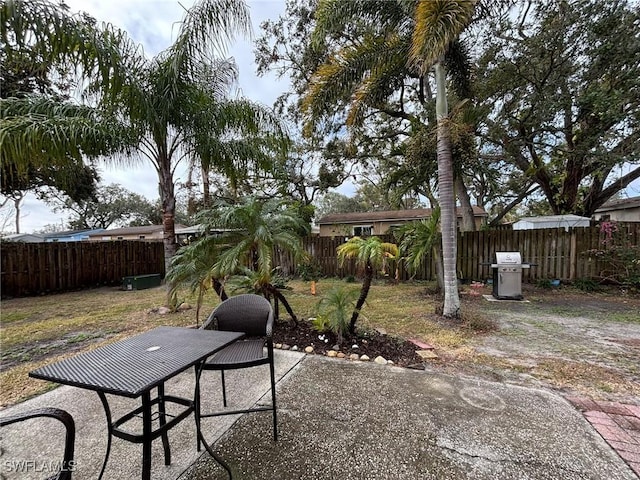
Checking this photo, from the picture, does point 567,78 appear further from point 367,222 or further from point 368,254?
point 367,222

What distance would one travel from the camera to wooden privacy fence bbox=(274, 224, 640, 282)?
23.9 feet

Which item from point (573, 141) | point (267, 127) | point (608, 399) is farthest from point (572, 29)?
point (608, 399)

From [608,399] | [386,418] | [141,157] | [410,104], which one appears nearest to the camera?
[386,418]

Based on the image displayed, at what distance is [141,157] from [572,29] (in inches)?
370

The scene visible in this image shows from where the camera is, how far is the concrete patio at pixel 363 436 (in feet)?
5.73

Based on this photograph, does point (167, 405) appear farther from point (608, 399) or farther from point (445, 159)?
point (445, 159)

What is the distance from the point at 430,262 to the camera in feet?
28.9

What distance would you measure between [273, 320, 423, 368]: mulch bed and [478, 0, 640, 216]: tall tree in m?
5.63

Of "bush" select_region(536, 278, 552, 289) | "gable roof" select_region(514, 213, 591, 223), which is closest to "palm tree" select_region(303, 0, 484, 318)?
"bush" select_region(536, 278, 552, 289)

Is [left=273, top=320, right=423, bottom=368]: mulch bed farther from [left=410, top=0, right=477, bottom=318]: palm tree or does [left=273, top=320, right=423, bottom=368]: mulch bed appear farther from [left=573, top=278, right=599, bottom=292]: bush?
[left=573, top=278, right=599, bottom=292]: bush

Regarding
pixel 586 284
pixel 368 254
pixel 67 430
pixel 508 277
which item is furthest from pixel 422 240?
pixel 67 430

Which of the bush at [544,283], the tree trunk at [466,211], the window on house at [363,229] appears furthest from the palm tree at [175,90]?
the window on house at [363,229]

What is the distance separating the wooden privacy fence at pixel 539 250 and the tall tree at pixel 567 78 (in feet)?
6.07

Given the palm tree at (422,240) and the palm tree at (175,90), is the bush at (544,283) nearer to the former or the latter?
the palm tree at (422,240)
